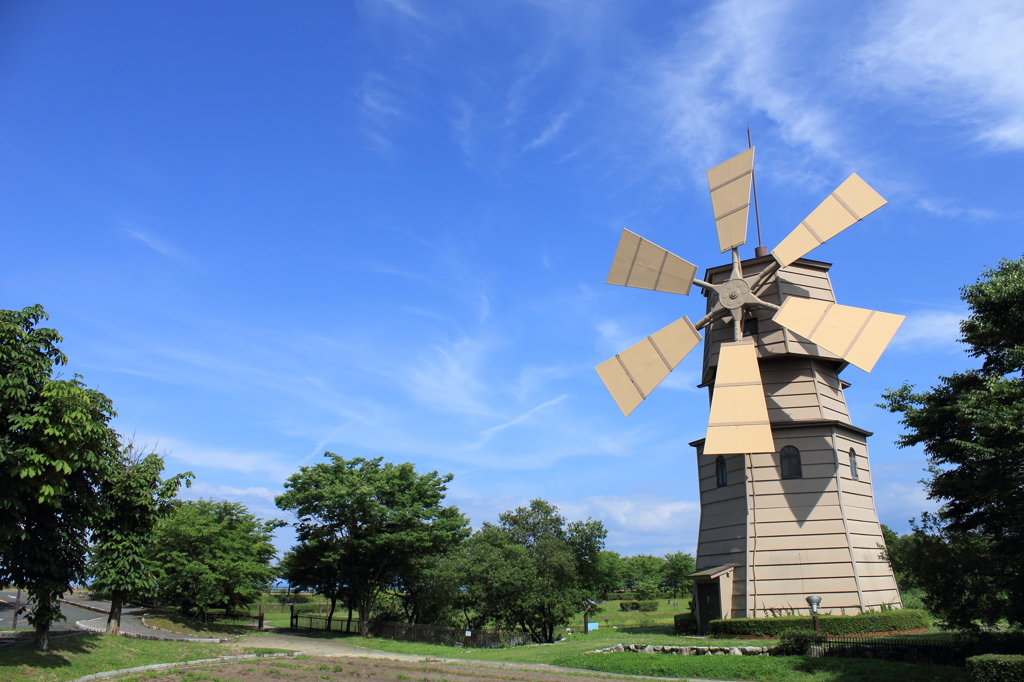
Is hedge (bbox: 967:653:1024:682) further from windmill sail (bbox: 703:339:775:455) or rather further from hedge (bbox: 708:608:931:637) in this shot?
hedge (bbox: 708:608:931:637)

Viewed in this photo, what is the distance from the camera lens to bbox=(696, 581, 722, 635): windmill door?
18734 millimetres

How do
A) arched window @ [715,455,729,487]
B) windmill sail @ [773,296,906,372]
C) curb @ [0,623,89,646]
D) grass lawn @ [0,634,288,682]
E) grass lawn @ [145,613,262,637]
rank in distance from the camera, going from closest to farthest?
grass lawn @ [0,634,288,682] → curb @ [0,623,89,646] → windmill sail @ [773,296,906,372] → arched window @ [715,455,729,487] → grass lawn @ [145,613,262,637]

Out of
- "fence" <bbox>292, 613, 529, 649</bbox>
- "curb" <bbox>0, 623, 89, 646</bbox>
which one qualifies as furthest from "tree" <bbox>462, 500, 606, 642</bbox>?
"curb" <bbox>0, 623, 89, 646</bbox>

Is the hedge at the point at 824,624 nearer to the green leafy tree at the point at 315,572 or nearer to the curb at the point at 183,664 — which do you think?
the curb at the point at 183,664

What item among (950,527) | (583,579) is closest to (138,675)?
(950,527)

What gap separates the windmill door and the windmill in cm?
5

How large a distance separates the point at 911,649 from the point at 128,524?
64.2 feet

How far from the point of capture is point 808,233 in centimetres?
1900

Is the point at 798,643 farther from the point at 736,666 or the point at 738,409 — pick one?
the point at 738,409

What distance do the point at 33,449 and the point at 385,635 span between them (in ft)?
66.4

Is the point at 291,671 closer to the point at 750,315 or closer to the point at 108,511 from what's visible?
the point at 108,511

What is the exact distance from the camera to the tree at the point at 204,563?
29.1 meters

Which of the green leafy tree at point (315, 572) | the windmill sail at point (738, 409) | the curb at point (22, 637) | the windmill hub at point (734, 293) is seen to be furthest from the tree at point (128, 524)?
the windmill hub at point (734, 293)

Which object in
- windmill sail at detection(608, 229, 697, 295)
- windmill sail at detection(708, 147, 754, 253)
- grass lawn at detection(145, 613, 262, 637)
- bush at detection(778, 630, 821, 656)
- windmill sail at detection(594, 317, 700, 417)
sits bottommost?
grass lawn at detection(145, 613, 262, 637)
